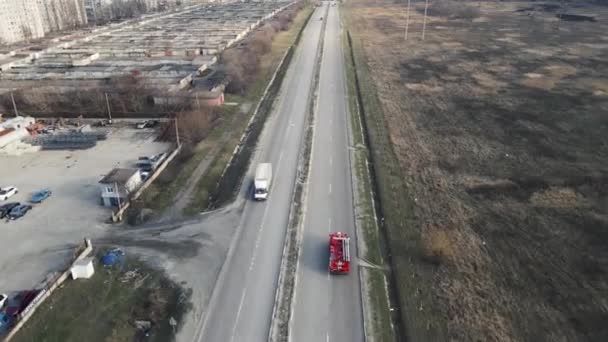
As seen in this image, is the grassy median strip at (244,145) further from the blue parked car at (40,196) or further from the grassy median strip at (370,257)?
the blue parked car at (40,196)

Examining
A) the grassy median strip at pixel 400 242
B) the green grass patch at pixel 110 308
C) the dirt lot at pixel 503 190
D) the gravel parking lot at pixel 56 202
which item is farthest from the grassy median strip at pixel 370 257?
the gravel parking lot at pixel 56 202

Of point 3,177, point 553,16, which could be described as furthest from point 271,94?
point 553,16

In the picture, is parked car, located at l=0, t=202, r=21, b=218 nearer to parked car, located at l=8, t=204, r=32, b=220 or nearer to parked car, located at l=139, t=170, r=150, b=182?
parked car, located at l=8, t=204, r=32, b=220

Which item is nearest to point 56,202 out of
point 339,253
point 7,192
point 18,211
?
point 18,211

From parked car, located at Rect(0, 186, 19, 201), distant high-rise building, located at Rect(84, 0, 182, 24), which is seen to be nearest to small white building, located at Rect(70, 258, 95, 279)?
parked car, located at Rect(0, 186, 19, 201)

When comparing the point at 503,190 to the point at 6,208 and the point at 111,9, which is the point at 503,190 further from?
the point at 111,9

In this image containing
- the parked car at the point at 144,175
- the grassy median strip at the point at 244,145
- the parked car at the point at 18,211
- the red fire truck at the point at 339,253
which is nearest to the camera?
the red fire truck at the point at 339,253
